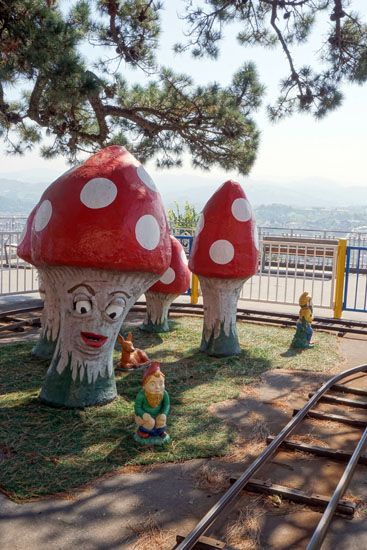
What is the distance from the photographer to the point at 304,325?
834 cm

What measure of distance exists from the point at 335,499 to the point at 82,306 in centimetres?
271

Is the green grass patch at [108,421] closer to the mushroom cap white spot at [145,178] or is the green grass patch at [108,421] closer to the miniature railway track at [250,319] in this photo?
the miniature railway track at [250,319]

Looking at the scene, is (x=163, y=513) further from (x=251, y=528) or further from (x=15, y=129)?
(x=15, y=129)

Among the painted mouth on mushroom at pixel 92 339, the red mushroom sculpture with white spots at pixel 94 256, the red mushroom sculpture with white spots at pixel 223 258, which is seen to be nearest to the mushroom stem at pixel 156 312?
the red mushroom sculpture with white spots at pixel 223 258

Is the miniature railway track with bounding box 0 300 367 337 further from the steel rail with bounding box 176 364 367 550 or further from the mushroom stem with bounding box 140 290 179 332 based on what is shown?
the steel rail with bounding box 176 364 367 550

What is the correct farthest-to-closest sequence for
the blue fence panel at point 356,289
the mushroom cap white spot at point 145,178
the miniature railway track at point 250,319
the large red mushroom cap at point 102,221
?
the blue fence panel at point 356,289 < the miniature railway track at point 250,319 < the mushroom cap white spot at point 145,178 < the large red mushroom cap at point 102,221

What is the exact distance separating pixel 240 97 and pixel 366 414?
7283 millimetres

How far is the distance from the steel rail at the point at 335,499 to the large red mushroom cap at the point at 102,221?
2.33m

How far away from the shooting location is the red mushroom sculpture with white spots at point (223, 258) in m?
7.52

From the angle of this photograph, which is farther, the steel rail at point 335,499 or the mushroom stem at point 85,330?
the mushroom stem at point 85,330

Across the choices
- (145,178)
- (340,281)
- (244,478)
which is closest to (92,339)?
(145,178)

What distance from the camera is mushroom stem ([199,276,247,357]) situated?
7707 millimetres

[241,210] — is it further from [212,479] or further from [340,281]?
[212,479]

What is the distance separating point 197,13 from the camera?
34.0 feet
